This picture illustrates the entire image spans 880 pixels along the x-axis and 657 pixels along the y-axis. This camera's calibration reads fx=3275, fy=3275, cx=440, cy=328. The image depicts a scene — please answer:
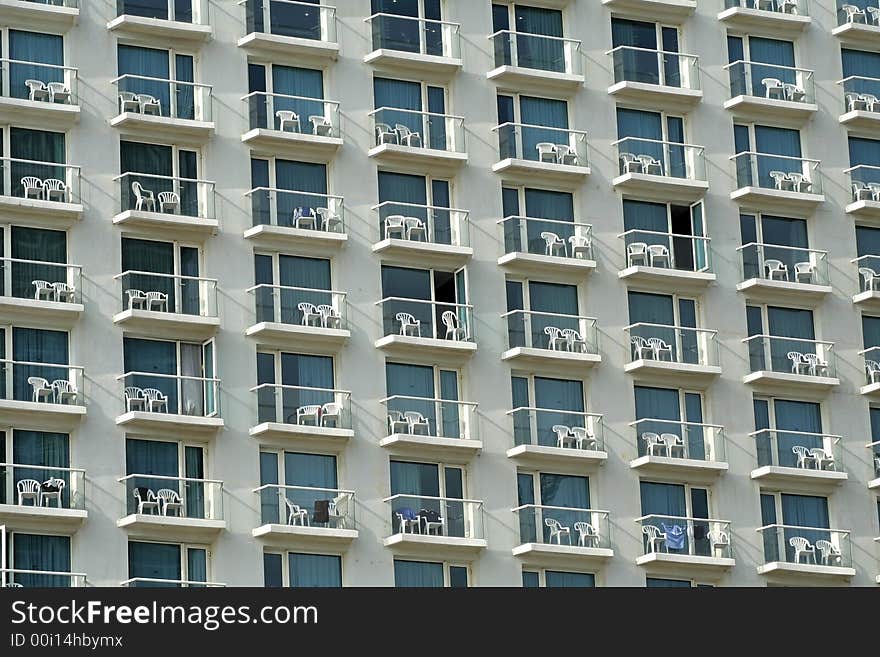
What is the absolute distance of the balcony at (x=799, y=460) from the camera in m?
88.9

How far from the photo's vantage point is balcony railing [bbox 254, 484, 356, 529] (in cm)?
8388

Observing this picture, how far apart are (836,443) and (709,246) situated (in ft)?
21.3

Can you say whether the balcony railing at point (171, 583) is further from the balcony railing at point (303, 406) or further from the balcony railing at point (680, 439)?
the balcony railing at point (680, 439)

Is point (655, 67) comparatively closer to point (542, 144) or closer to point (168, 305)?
point (542, 144)

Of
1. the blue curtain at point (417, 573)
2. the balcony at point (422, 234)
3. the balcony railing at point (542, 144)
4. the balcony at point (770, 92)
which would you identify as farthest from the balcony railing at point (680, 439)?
the balcony at point (770, 92)

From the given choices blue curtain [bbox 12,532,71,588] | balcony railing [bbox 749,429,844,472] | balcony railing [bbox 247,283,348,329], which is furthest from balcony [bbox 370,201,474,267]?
→ blue curtain [bbox 12,532,71,588]

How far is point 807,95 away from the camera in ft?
307

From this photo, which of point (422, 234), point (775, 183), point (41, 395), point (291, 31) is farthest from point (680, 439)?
point (41, 395)

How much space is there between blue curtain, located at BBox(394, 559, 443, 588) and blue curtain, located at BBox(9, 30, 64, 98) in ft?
50.9

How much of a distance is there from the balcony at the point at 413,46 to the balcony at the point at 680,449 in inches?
437

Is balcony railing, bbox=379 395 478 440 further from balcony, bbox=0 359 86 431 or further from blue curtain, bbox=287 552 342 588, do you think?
balcony, bbox=0 359 86 431

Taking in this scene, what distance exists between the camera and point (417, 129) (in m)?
88.9

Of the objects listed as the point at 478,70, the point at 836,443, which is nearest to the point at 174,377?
the point at 478,70
